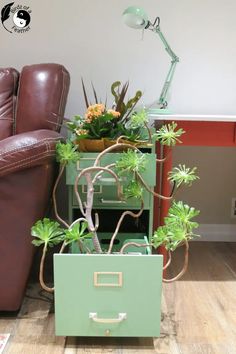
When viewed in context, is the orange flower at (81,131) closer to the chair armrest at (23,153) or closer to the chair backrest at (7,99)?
the chair armrest at (23,153)

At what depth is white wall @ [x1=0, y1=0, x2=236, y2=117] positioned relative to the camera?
2070 millimetres

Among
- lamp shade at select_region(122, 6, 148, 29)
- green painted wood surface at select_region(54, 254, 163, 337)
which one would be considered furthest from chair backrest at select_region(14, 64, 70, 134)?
green painted wood surface at select_region(54, 254, 163, 337)

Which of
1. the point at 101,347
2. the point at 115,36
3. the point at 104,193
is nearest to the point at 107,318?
the point at 101,347

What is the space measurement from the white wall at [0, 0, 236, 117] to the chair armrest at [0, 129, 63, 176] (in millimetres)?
902

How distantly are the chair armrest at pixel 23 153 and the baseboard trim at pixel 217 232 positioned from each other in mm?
1321

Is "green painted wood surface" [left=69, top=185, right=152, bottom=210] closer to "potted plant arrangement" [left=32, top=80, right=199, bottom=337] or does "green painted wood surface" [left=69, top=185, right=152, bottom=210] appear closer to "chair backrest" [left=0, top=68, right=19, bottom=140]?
"potted plant arrangement" [left=32, top=80, right=199, bottom=337]

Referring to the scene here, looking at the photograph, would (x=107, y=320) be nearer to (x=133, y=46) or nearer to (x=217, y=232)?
(x=217, y=232)

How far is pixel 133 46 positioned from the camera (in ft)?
6.91

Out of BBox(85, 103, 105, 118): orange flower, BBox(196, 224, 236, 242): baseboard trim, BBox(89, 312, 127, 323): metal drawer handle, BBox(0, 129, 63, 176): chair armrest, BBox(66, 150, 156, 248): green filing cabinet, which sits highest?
BBox(85, 103, 105, 118): orange flower

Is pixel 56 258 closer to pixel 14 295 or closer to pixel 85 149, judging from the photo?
pixel 14 295

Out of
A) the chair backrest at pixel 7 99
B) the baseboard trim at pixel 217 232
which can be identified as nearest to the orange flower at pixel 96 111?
the chair backrest at pixel 7 99

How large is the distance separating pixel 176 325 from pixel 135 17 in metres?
1.36

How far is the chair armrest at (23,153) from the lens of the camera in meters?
1.23

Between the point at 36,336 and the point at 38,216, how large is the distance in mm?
409
